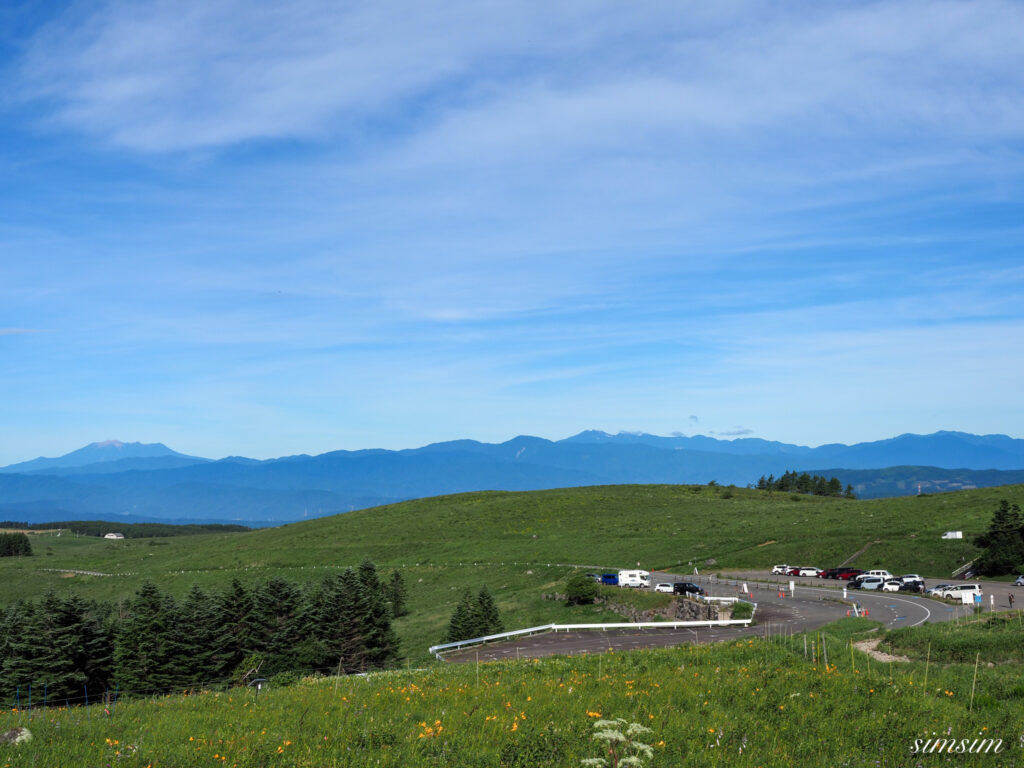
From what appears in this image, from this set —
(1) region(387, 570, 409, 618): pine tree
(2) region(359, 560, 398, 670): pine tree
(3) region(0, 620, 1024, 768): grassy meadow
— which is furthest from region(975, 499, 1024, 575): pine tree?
(3) region(0, 620, 1024, 768): grassy meadow

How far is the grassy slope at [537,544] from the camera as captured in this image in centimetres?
6819

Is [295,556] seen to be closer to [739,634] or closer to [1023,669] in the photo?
[739,634]

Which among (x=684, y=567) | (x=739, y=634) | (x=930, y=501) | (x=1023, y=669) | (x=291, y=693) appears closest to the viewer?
(x=291, y=693)

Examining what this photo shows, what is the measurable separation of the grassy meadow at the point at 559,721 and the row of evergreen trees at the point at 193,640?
823 inches

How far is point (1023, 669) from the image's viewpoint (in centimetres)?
1777

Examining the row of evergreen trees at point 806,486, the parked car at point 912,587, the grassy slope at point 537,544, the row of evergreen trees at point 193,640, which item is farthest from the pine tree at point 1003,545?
the row of evergreen trees at point 806,486

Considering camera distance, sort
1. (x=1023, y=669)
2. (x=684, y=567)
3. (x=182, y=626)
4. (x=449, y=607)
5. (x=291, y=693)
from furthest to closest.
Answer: (x=684, y=567) < (x=449, y=607) < (x=182, y=626) < (x=1023, y=669) < (x=291, y=693)

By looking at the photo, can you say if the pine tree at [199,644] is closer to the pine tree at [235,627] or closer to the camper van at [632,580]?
the pine tree at [235,627]

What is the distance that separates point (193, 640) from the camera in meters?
39.7

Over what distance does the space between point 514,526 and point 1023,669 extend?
95629 millimetres

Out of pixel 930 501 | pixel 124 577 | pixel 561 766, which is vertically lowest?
pixel 124 577

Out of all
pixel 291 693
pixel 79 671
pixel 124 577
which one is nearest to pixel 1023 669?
pixel 291 693

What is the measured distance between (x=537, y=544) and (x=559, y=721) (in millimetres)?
82591

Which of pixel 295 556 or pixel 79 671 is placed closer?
pixel 79 671
